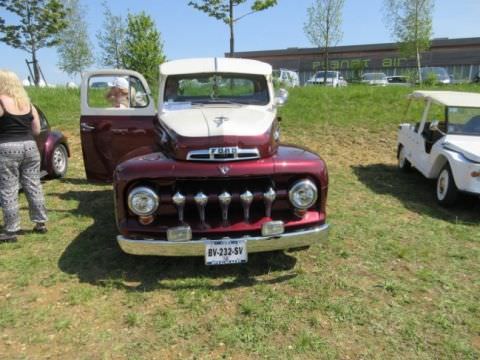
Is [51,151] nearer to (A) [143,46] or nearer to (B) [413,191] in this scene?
(B) [413,191]

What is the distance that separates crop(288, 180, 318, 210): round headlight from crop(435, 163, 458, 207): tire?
321cm

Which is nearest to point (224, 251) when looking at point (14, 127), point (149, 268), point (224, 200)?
point (224, 200)

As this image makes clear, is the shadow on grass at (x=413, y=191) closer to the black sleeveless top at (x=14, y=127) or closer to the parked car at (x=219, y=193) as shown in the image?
the parked car at (x=219, y=193)

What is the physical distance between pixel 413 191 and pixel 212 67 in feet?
13.2

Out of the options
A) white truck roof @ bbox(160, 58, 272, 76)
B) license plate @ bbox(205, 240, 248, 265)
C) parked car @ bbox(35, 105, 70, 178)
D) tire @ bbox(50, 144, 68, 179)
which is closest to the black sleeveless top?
white truck roof @ bbox(160, 58, 272, 76)

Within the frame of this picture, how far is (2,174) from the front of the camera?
4617 mm

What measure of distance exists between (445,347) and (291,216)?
1559mm

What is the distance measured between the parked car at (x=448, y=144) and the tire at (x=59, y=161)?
628 cm

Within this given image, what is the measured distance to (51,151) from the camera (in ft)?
24.8

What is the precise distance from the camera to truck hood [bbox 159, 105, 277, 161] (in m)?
3.99

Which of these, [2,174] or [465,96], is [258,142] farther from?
[465,96]

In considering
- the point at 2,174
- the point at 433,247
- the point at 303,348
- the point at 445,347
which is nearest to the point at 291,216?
the point at 303,348

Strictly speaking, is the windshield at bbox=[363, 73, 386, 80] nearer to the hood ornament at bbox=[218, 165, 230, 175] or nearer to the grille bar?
the grille bar

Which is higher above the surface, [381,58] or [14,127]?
[381,58]
